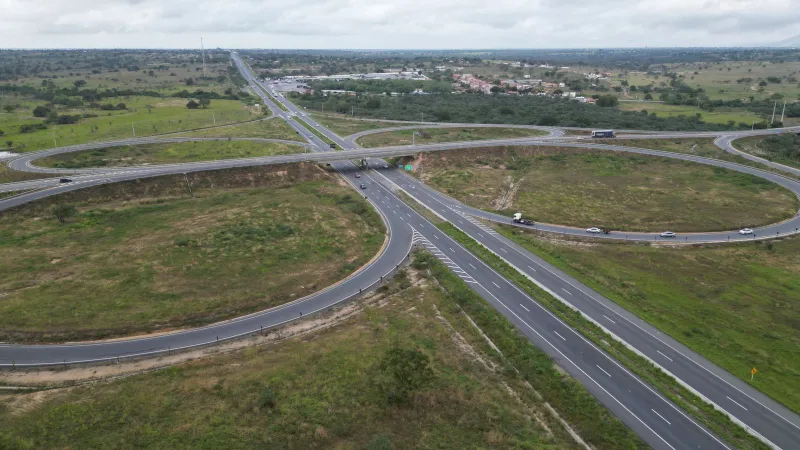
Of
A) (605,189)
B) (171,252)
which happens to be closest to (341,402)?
(171,252)

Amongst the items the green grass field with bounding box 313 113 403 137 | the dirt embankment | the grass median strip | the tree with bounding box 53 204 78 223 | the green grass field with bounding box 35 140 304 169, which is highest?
the green grass field with bounding box 313 113 403 137

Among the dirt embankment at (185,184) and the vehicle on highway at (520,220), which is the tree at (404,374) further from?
the dirt embankment at (185,184)

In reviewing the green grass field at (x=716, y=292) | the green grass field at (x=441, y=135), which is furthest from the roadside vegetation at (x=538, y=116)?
the green grass field at (x=716, y=292)

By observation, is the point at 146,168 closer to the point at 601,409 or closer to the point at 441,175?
the point at 441,175

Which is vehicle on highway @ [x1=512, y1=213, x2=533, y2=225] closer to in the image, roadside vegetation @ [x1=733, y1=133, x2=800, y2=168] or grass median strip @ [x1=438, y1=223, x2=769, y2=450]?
grass median strip @ [x1=438, y1=223, x2=769, y2=450]

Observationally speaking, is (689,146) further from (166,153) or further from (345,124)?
(166,153)

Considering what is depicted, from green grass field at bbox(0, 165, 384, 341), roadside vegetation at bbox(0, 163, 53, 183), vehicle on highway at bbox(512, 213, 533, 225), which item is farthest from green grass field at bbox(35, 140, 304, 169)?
vehicle on highway at bbox(512, 213, 533, 225)
